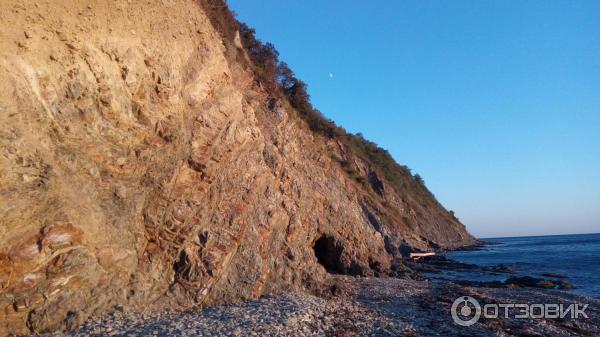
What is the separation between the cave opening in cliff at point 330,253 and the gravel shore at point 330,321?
6336mm

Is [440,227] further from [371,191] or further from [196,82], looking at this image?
[196,82]

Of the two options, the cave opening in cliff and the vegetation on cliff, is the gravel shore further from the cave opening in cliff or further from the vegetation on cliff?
the vegetation on cliff

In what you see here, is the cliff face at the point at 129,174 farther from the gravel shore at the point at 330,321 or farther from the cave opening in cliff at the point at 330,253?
the cave opening in cliff at the point at 330,253

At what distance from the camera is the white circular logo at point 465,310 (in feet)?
37.4

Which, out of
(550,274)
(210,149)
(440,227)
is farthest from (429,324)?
(440,227)

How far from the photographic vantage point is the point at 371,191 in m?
40.7

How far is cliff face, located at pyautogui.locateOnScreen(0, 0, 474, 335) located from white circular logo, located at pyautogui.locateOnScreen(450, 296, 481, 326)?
4.84 metres

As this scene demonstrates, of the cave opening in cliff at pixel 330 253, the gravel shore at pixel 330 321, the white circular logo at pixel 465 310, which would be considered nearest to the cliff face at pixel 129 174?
the gravel shore at pixel 330 321

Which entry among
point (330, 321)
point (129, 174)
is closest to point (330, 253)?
point (330, 321)

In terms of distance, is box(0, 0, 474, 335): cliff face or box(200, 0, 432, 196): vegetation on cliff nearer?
box(0, 0, 474, 335): cliff face

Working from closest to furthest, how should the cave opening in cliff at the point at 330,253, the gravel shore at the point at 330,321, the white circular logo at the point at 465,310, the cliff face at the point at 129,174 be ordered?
the cliff face at the point at 129,174 < the gravel shore at the point at 330,321 < the white circular logo at the point at 465,310 < the cave opening in cliff at the point at 330,253

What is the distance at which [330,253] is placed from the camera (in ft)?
71.1

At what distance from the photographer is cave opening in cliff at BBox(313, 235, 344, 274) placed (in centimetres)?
2125

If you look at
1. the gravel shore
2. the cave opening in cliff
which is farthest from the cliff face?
the cave opening in cliff
